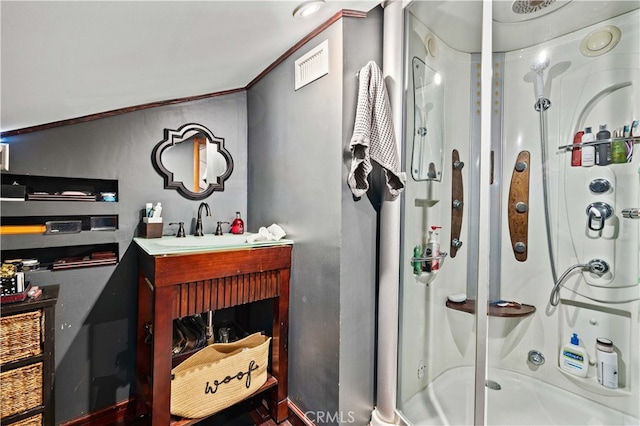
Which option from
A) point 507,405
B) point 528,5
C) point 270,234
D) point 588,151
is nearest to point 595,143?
point 588,151

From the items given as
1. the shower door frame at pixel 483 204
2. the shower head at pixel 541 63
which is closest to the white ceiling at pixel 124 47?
the shower door frame at pixel 483 204

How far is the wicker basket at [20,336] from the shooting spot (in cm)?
108

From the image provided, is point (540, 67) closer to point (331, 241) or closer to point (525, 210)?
point (525, 210)

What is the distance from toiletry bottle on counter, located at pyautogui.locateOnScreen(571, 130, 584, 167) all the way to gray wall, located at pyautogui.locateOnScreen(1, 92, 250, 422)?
223cm

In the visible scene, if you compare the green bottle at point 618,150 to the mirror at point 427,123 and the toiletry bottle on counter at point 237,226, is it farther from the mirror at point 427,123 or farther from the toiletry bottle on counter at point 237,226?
the toiletry bottle on counter at point 237,226

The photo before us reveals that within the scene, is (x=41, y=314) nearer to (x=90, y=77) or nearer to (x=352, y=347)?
(x=90, y=77)

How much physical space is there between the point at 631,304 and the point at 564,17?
1.48 m

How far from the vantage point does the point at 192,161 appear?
1.77m

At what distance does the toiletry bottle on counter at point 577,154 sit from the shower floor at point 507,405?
1233 millimetres

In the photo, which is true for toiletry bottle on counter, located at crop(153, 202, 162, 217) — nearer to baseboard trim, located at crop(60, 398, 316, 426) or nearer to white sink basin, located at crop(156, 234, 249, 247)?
white sink basin, located at crop(156, 234, 249, 247)

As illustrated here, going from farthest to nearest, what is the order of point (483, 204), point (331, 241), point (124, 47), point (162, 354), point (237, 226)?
point (237, 226)
point (331, 241)
point (162, 354)
point (483, 204)
point (124, 47)

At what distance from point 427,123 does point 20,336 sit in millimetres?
2011

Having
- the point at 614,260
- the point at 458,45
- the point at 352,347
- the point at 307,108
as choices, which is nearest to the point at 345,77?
the point at 307,108

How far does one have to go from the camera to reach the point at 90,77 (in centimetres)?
100
